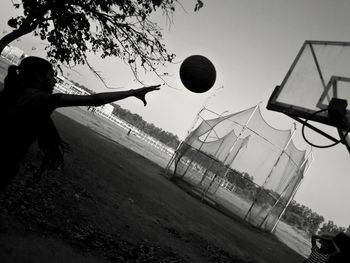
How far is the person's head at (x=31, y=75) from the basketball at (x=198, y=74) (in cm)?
263

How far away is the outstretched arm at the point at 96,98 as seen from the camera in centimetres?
252

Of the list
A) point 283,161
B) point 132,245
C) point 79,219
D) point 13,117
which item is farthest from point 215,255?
point 283,161

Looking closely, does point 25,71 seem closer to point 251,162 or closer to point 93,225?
point 93,225

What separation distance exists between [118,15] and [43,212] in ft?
22.3

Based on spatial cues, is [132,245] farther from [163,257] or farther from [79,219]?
[79,219]

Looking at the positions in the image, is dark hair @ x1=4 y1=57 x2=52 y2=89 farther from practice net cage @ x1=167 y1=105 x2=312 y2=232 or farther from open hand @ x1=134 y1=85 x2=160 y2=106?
practice net cage @ x1=167 y1=105 x2=312 y2=232

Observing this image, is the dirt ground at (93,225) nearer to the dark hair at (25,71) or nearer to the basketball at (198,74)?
the dark hair at (25,71)

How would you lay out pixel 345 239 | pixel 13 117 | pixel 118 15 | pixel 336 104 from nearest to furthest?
pixel 13 117, pixel 345 239, pixel 336 104, pixel 118 15

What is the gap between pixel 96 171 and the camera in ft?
32.1

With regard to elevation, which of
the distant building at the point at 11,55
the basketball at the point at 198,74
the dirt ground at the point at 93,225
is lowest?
the dirt ground at the point at 93,225

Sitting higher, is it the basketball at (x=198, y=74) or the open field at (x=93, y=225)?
the basketball at (x=198, y=74)

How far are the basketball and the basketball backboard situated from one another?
2.72m

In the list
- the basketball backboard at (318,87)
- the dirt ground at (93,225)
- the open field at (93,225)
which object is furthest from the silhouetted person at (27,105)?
the basketball backboard at (318,87)

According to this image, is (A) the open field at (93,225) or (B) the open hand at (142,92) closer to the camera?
(B) the open hand at (142,92)
